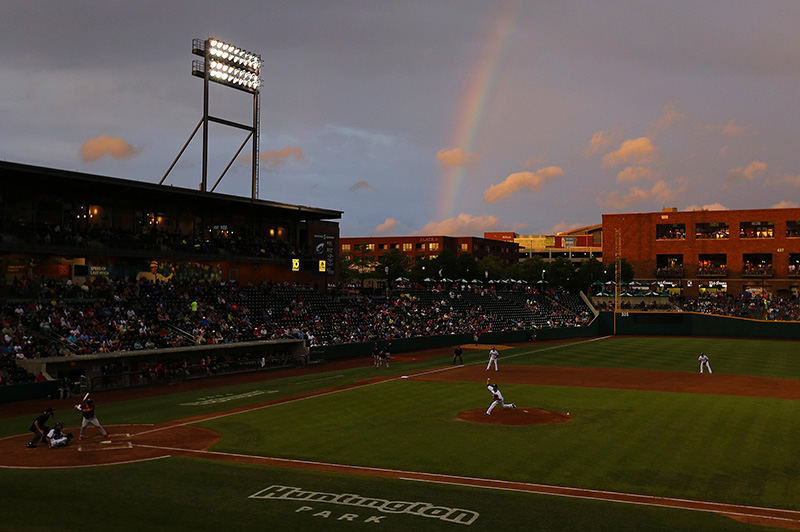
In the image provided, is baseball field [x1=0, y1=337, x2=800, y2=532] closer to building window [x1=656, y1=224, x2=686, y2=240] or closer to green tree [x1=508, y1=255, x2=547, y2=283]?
building window [x1=656, y1=224, x2=686, y2=240]

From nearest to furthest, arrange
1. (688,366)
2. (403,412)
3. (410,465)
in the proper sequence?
(410,465) < (403,412) < (688,366)

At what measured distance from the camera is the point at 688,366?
47812 millimetres

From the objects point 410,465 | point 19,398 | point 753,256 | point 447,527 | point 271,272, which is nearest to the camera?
point 447,527

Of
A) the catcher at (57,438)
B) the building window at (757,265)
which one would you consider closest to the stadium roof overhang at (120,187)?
the catcher at (57,438)

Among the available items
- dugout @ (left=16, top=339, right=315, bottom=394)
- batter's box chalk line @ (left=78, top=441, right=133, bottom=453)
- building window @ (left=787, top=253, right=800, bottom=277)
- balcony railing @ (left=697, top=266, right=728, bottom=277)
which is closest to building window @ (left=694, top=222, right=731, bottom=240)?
balcony railing @ (left=697, top=266, right=728, bottom=277)

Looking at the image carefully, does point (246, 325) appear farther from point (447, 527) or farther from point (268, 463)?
point (447, 527)

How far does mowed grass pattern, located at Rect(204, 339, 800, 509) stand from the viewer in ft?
58.2

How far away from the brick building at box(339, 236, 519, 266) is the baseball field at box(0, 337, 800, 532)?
117 metres

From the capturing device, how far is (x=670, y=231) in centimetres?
11206

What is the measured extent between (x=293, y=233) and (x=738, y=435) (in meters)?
51.3

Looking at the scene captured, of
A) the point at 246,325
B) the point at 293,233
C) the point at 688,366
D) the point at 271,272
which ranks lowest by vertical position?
the point at 688,366

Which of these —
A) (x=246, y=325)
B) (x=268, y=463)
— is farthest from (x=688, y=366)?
(x=268, y=463)

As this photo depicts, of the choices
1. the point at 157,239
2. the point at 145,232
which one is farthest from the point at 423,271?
the point at 157,239

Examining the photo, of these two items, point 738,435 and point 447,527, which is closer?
point 447,527
